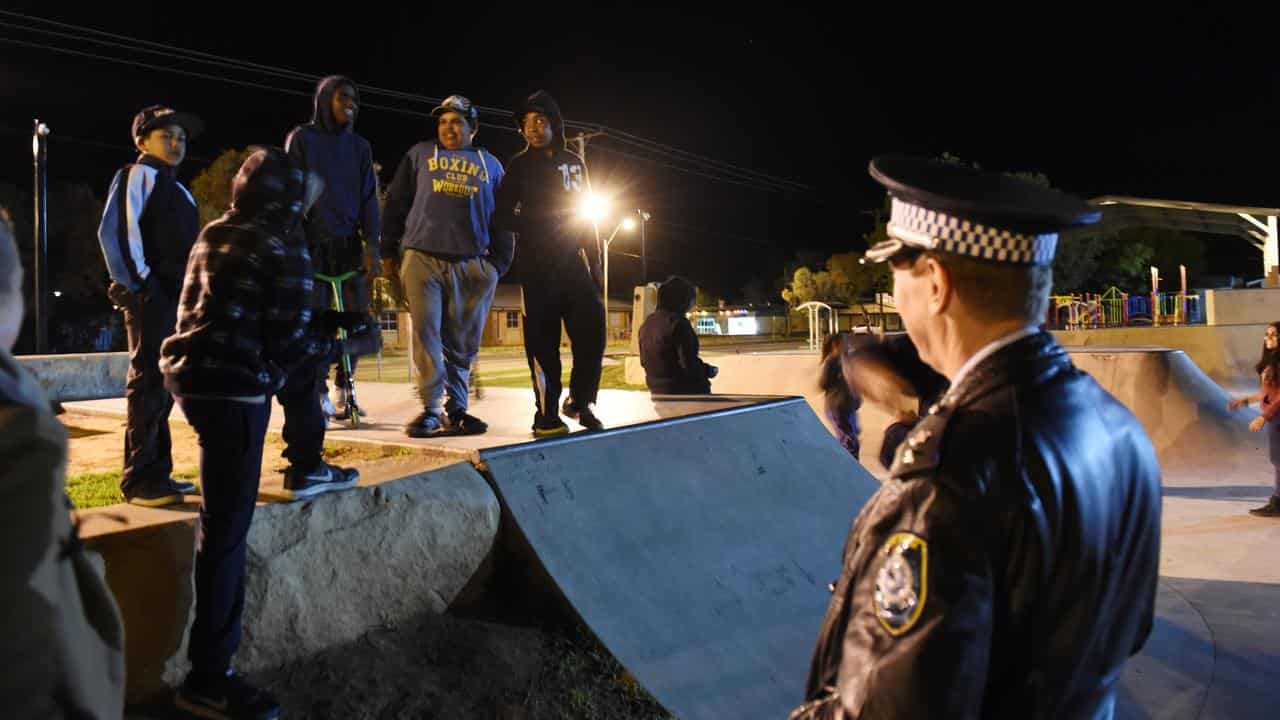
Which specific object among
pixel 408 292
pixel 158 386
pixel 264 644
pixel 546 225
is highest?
pixel 546 225

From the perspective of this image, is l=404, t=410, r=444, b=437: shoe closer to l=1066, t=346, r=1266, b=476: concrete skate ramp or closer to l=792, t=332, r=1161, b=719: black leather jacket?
l=792, t=332, r=1161, b=719: black leather jacket

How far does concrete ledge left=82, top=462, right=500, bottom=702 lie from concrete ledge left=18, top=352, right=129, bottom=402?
9.69 m

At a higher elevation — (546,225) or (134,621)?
(546,225)

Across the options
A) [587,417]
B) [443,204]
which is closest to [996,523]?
[587,417]

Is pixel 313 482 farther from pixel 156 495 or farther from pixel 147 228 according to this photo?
pixel 147 228

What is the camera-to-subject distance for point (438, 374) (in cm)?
548

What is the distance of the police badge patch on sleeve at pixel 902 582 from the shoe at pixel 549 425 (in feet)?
14.1

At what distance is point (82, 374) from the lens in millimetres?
11281

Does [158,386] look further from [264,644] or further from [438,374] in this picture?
[438,374]

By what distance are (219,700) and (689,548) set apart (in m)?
2.45

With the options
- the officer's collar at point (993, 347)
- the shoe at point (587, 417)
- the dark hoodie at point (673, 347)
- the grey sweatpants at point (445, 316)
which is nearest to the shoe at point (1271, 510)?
the dark hoodie at point (673, 347)

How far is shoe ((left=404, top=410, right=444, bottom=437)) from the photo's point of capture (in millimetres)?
5238

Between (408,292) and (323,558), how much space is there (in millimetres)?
2336

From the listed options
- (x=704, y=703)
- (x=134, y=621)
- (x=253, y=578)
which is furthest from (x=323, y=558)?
(x=704, y=703)
